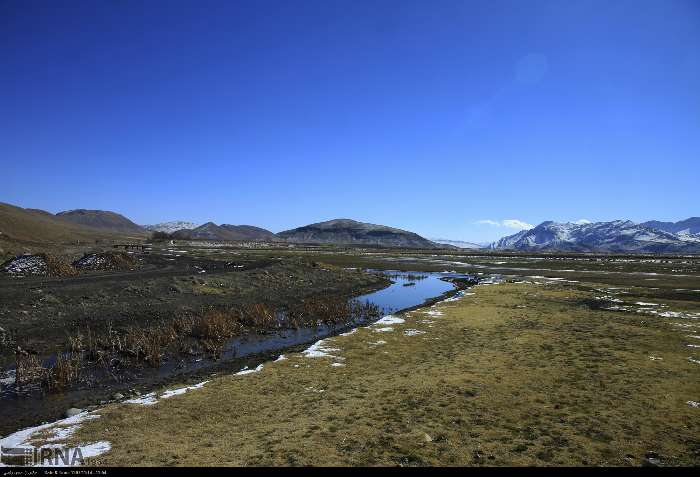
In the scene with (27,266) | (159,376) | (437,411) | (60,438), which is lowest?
(159,376)

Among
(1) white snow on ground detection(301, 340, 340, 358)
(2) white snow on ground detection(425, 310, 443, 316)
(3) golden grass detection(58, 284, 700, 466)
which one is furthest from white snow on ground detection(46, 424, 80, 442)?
(2) white snow on ground detection(425, 310, 443, 316)

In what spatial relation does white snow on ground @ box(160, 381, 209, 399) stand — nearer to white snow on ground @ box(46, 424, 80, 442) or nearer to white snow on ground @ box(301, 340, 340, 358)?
white snow on ground @ box(46, 424, 80, 442)

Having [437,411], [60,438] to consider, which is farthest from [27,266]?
[437,411]

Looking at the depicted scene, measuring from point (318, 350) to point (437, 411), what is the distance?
9232mm

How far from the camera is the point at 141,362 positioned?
18.4 meters

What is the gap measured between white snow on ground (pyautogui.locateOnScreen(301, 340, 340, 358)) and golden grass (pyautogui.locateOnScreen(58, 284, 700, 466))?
0.59 meters

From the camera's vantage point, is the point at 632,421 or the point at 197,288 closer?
the point at 632,421

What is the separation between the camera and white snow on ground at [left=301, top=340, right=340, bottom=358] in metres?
19.1

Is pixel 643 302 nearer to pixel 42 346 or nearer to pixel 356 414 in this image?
pixel 356 414

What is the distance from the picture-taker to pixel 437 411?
11938mm

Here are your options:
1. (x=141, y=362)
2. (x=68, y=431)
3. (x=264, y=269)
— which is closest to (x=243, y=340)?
(x=141, y=362)

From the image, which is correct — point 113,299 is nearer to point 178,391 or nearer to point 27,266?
point 27,266

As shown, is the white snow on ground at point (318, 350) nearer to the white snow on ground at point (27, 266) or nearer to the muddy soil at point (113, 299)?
the muddy soil at point (113, 299)

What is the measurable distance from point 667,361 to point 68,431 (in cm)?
2280
